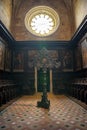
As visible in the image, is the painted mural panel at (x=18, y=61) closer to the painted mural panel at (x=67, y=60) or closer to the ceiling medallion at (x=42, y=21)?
the ceiling medallion at (x=42, y=21)

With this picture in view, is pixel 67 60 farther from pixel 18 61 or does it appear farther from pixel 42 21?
pixel 42 21

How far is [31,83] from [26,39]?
4.87m

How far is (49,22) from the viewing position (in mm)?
17375

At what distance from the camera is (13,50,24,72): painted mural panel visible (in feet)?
49.6

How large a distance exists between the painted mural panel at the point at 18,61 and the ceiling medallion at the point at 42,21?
3.04 m

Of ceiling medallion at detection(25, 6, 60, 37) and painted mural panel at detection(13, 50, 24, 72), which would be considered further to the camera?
ceiling medallion at detection(25, 6, 60, 37)

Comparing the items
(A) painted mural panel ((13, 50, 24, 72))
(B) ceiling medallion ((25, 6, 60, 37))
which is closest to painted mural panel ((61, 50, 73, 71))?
(B) ceiling medallion ((25, 6, 60, 37))

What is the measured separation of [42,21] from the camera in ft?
57.3

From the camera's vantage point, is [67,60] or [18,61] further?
[67,60]

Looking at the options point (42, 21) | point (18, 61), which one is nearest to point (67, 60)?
point (18, 61)

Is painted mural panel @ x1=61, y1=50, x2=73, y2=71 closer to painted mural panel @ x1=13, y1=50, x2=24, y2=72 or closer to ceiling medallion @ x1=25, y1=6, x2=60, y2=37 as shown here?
ceiling medallion @ x1=25, y1=6, x2=60, y2=37

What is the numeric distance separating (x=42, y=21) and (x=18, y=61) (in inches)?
228

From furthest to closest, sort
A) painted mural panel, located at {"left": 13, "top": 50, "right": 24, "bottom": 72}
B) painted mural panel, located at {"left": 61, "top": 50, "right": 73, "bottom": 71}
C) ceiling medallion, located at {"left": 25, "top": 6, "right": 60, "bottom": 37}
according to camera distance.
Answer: ceiling medallion, located at {"left": 25, "top": 6, "right": 60, "bottom": 37} → painted mural panel, located at {"left": 61, "top": 50, "right": 73, "bottom": 71} → painted mural panel, located at {"left": 13, "top": 50, "right": 24, "bottom": 72}

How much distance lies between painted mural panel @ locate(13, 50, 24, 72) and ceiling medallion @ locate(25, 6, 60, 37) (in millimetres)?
3041
